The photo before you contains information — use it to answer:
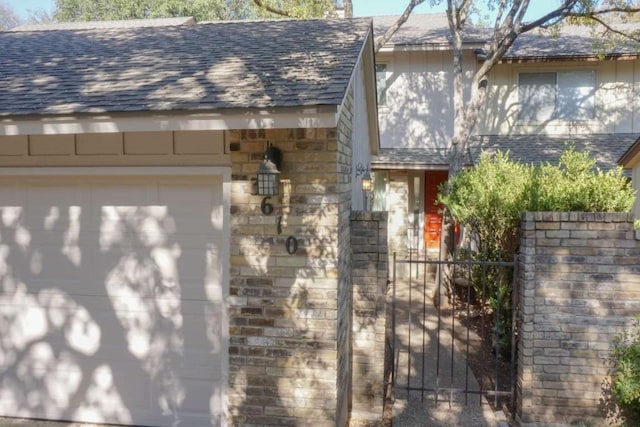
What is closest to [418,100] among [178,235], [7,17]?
[178,235]

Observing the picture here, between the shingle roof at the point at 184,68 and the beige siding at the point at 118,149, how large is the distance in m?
0.42

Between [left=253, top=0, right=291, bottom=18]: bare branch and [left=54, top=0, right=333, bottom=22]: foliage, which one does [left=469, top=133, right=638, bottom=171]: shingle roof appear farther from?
[left=54, top=0, right=333, bottom=22]: foliage

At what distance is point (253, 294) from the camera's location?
4211 mm

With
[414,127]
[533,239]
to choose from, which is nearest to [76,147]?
[533,239]

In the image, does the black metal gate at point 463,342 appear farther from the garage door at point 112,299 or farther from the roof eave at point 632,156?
Answer: the roof eave at point 632,156

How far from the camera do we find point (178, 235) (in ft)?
15.1

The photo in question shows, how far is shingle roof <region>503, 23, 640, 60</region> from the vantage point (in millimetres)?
12373

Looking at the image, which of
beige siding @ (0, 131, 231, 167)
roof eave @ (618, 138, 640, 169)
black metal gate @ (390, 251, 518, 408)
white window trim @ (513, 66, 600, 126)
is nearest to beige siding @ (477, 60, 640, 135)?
white window trim @ (513, 66, 600, 126)

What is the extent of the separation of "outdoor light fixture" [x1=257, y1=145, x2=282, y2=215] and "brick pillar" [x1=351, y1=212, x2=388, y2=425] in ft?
4.28

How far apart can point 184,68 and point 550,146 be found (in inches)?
424

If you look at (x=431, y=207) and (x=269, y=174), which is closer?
(x=269, y=174)

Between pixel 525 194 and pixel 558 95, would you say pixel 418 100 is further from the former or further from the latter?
pixel 525 194

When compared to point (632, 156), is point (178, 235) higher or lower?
lower

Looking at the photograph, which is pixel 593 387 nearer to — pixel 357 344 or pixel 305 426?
pixel 357 344
